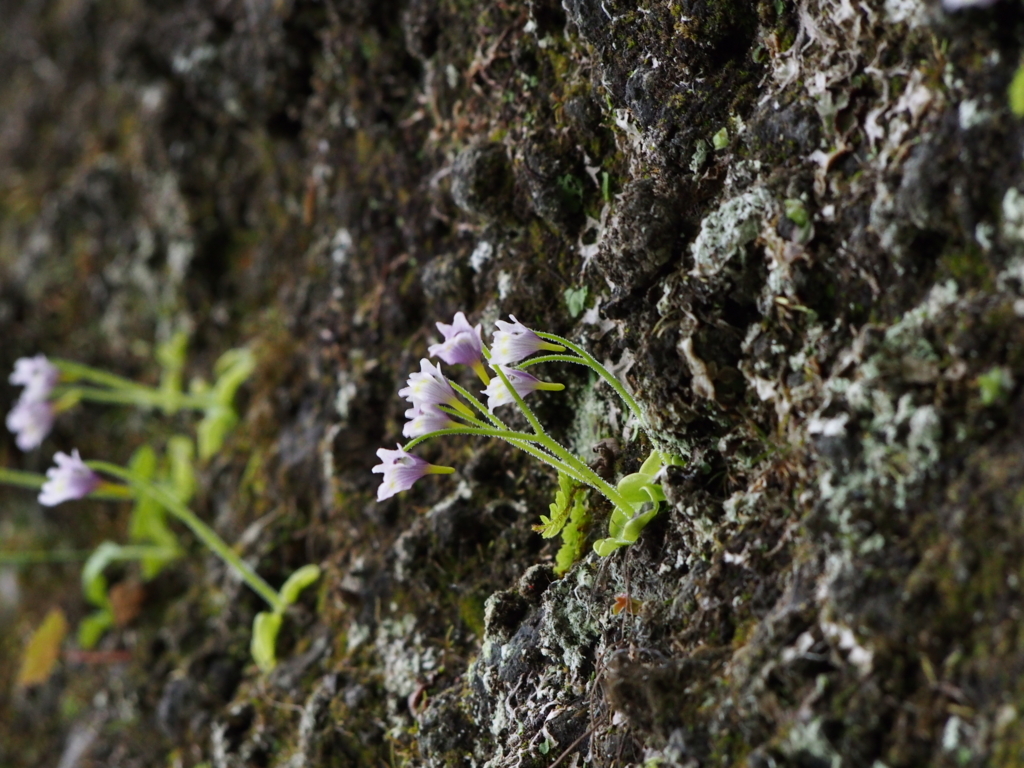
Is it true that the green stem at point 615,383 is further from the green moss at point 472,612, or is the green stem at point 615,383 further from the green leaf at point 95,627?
the green leaf at point 95,627

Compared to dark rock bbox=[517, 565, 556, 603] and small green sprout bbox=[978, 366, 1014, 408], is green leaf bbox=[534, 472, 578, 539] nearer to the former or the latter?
dark rock bbox=[517, 565, 556, 603]

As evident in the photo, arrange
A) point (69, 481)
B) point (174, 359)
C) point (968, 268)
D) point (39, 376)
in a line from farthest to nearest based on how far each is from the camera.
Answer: point (174, 359)
point (39, 376)
point (69, 481)
point (968, 268)

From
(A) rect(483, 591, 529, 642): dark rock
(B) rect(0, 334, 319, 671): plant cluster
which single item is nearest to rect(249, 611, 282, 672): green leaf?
(B) rect(0, 334, 319, 671): plant cluster

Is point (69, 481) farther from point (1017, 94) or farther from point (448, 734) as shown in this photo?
point (1017, 94)

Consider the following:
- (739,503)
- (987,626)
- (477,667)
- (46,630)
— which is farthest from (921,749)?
(46,630)

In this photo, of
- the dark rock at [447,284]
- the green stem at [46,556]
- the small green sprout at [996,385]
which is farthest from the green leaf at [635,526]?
the green stem at [46,556]

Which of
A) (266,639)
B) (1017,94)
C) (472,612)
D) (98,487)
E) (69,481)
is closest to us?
(1017,94)

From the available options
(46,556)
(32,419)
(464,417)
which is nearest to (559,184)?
(464,417)

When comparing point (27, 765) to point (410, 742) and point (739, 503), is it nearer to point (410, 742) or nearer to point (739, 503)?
point (410, 742)
